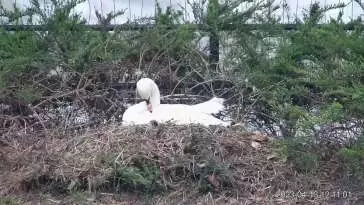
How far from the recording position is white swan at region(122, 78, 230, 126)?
23.7 feet

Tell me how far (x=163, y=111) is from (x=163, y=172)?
116 cm

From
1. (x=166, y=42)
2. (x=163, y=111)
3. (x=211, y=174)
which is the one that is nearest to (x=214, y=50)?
(x=166, y=42)

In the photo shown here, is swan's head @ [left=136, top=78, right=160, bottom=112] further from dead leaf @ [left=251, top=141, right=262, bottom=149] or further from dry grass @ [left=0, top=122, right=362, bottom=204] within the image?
dead leaf @ [left=251, top=141, right=262, bottom=149]

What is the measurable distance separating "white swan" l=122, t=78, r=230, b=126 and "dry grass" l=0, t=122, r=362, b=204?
0.43 meters

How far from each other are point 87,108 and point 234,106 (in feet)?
5.01

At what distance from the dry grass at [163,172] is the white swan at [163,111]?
1.41 feet

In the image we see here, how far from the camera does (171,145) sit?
659 centimetres

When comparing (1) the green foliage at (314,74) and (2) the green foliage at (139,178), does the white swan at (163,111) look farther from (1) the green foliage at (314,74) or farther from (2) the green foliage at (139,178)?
(2) the green foliage at (139,178)

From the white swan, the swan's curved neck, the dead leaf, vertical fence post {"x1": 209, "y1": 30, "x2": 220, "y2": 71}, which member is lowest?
the dead leaf

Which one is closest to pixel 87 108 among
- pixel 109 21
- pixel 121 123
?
pixel 121 123

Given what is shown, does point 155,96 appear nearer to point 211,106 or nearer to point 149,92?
point 149,92

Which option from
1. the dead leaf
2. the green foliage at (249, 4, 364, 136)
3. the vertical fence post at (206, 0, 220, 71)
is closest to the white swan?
the dead leaf

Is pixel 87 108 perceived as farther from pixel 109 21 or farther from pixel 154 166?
pixel 154 166

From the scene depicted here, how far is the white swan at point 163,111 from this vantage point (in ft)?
23.7
